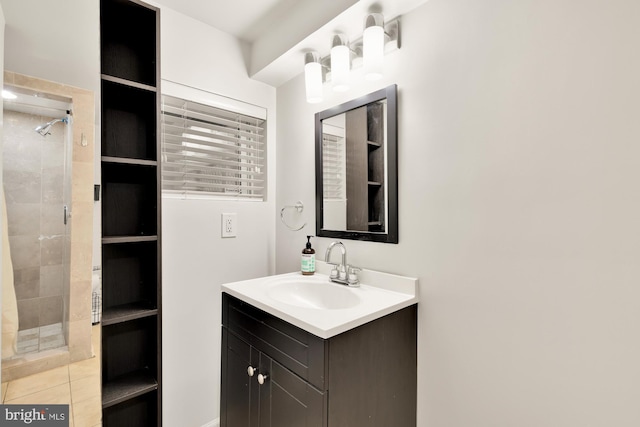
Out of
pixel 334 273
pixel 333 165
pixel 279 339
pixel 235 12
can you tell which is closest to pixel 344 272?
pixel 334 273

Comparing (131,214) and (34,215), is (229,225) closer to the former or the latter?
(131,214)

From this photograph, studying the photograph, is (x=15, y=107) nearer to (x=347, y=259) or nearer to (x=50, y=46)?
(x=50, y=46)

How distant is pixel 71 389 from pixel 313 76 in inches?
61.0

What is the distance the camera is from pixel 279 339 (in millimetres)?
1086

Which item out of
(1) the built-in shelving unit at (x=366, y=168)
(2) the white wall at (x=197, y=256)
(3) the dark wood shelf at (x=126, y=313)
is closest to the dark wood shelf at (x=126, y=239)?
(2) the white wall at (x=197, y=256)

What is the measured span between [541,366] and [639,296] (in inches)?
13.0

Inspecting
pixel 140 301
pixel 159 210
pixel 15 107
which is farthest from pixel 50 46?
pixel 140 301

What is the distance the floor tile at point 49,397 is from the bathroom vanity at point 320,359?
0.58m

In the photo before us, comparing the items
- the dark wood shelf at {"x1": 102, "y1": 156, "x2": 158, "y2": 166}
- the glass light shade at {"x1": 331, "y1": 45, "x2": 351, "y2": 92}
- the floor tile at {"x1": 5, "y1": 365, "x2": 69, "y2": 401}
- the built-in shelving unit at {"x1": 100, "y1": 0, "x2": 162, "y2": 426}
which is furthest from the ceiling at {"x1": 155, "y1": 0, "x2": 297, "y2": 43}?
the floor tile at {"x1": 5, "y1": 365, "x2": 69, "y2": 401}

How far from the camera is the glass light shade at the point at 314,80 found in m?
1.48

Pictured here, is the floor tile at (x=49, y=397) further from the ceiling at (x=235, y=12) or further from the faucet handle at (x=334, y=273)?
the ceiling at (x=235, y=12)

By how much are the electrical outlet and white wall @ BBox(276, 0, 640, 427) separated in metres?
0.92

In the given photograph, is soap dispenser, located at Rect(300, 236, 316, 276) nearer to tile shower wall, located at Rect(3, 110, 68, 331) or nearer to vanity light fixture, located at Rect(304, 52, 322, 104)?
vanity light fixture, located at Rect(304, 52, 322, 104)

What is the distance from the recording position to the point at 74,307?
875mm
